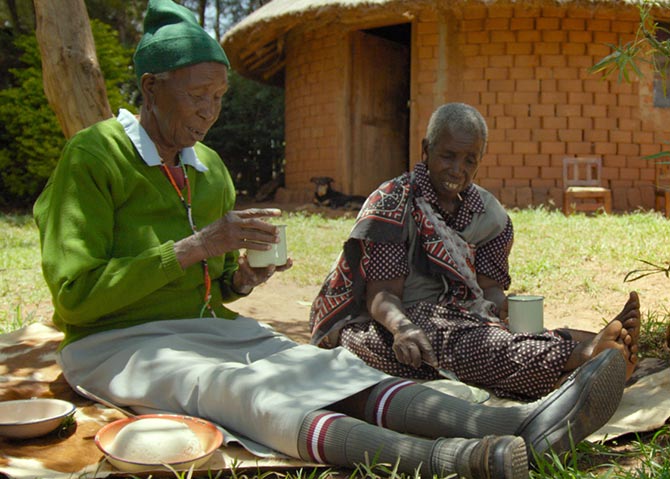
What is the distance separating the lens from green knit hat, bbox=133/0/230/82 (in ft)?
8.14

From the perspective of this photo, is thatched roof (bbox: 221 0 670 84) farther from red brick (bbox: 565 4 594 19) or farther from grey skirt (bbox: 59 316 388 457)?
grey skirt (bbox: 59 316 388 457)

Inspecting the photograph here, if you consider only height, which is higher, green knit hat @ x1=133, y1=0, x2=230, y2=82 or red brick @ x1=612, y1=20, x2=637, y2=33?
red brick @ x1=612, y1=20, x2=637, y2=33

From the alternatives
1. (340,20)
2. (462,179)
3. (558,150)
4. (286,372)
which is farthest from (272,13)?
(286,372)

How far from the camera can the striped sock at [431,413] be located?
6.66 feet

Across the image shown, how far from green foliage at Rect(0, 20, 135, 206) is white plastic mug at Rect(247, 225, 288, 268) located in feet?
33.0

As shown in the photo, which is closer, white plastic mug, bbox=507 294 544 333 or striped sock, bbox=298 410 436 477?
striped sock, bbox=298 410 436 477

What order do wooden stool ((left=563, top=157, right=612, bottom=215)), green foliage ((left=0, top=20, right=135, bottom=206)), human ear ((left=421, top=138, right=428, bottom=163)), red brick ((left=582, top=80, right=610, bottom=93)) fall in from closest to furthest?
human ear ((left=421, top=138, right=428, bottom=163)) → wooden stool ((left=563, top=157, right=612, bottom=215)) → red brick ((left=582, top=80, right=610, bottom=93)) → green foliage ((left=0, top=20, right=135, bottom=206))

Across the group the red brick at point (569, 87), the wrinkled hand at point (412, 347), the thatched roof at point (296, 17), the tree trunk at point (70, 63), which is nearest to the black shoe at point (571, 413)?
the wrinkled hand at point (412, 347)

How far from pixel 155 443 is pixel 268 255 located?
0.79 m

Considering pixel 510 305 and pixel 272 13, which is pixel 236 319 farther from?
pixel 272 13

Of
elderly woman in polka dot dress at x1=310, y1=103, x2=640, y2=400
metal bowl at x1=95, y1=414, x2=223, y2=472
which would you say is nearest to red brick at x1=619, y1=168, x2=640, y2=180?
elderly woman in polka dot dress at x1=310, y1=103, x2=640, y2=400

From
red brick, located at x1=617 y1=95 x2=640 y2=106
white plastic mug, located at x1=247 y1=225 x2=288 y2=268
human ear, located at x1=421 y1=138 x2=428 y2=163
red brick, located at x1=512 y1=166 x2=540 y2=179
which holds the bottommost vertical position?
A: white plastic mug, located at x1=247 y1=225 x2=288 y2=268

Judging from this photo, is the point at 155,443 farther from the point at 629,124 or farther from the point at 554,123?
the point at 629,124

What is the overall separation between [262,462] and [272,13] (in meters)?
9.72
